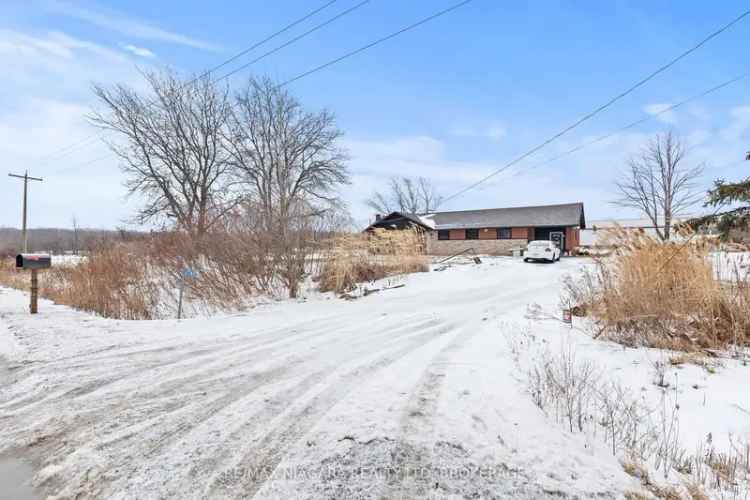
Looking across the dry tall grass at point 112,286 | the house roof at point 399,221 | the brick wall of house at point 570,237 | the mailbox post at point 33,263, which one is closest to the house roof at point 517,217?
the brick wall of house at point 570,237

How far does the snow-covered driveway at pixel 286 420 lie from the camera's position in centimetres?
201

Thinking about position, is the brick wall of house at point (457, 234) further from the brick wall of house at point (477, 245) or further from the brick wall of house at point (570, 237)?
the brick wall of house at point (570, 237)

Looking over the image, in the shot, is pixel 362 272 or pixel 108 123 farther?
pixel 108 123

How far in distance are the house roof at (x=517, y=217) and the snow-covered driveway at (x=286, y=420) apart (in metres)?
30.3

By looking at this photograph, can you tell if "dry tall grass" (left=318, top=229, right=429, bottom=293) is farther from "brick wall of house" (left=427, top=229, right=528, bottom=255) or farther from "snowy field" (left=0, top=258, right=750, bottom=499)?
"brick wall of house" (left=427, top=229, right=528, bottom=255)

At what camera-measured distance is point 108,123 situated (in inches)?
949

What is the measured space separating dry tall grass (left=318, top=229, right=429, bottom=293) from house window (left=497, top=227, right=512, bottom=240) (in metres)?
19.0

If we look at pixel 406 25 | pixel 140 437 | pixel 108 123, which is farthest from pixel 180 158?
pixel 140 437

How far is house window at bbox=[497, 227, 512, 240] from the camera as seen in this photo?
33.6 metres

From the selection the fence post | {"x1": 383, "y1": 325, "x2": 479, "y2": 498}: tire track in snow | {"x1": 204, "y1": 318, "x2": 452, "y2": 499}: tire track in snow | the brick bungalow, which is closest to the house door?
the brick bungalow

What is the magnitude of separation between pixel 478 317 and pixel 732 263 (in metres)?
3.69

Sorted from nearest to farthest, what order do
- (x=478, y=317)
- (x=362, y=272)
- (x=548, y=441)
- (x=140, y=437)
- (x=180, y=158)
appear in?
(x=548, y=441)
(x=140, y=437)
(x=478, y=317)
(x=362, y=272)
(x=180, y=158)

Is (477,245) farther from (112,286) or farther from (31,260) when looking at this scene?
(31,260)

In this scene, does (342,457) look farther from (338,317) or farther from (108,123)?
(108,123)
